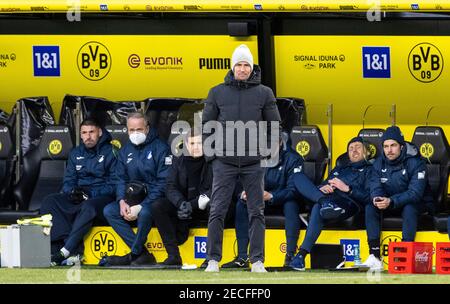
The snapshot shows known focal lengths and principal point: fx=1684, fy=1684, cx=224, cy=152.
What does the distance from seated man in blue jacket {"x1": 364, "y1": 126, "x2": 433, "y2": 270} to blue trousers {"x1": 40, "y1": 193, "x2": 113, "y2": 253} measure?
2617mm

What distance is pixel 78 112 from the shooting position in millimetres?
17312

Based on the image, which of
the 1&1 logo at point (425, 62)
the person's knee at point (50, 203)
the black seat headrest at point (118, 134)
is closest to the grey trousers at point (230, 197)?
the person's knee at point (50, 203)

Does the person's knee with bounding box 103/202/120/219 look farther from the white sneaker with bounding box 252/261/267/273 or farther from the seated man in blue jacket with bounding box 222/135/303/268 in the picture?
the white sneaker with bounding box 252/261/267/273

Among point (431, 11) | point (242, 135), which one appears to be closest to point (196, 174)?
point (242, 135)

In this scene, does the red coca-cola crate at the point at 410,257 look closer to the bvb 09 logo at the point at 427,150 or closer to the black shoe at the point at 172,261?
the bvb 09 logo at the point at 427,150

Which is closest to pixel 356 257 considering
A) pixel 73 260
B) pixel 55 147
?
pixel 73 260

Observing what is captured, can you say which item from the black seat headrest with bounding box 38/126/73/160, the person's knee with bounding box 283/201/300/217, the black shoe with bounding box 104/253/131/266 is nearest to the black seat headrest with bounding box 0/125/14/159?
the black seat headrest with bounding box 38/126/73/160

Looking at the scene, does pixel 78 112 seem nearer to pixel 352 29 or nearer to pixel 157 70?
pixel 157 70

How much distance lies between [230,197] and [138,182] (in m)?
1.69

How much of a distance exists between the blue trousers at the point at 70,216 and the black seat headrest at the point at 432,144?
306cm

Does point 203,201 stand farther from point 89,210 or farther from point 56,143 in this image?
point 56,143

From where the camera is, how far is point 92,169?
53.7 ft

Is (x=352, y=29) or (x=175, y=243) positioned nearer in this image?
(x=175, y=243)

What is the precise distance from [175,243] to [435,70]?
3431 millimetres
